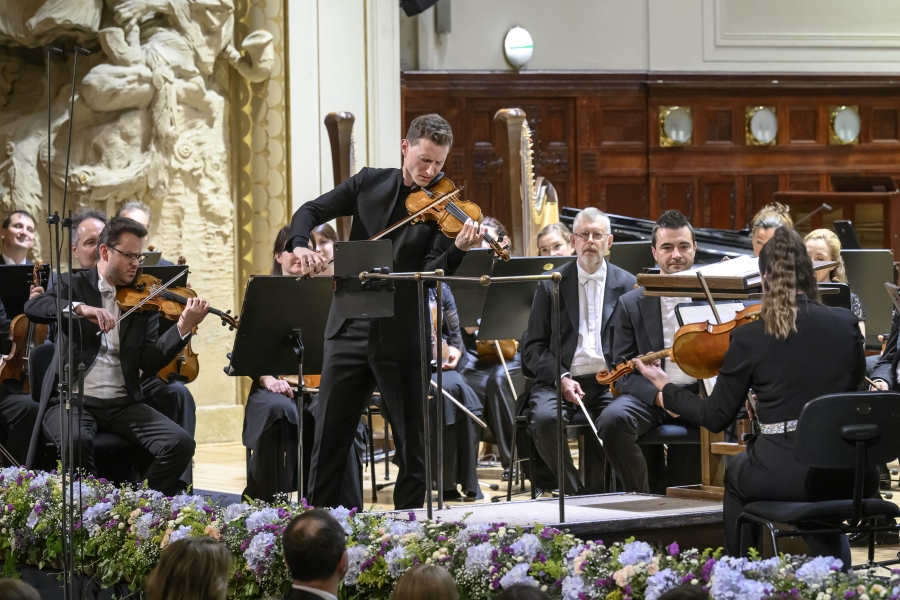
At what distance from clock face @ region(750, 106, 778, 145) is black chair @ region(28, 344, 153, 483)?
858cm

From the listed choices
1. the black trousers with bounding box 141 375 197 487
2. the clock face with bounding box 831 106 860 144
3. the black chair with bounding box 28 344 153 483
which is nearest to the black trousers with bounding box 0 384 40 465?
the black chair with bounding box 28 344 153 483

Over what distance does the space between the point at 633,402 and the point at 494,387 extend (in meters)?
1.76

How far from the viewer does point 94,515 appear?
4.13 meters

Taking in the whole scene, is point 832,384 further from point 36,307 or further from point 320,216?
point 36,307

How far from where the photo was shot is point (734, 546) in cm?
362

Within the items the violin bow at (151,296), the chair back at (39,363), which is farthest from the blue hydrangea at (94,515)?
the chair back at (39,363)

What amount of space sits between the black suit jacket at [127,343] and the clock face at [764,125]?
27.9 feet

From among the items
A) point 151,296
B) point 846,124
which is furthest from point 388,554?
point 846,124

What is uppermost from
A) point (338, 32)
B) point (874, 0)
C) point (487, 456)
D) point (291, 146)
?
point (874, 0)

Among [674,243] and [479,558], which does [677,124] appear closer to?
[674,243]

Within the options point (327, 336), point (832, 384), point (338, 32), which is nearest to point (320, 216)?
point (327, 336)

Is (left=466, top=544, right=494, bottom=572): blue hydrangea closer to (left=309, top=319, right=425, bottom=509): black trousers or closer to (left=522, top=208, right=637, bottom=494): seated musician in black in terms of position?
(left=309, top=319, right=425, bottom=509): black trousers

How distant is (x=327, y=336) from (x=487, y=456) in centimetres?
367

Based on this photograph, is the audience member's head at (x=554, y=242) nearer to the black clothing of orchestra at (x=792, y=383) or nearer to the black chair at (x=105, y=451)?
the black chair at (x=105, y=451)
